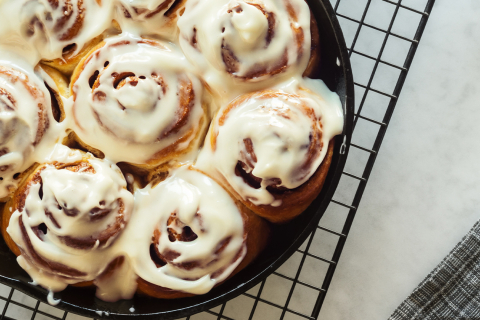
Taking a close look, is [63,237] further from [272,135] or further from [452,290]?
[452,290]

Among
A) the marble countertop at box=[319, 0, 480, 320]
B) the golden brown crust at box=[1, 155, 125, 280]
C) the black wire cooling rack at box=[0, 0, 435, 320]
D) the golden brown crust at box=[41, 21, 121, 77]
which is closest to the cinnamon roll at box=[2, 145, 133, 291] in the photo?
the golden brown crust at box=[1, 155, 125, 280]

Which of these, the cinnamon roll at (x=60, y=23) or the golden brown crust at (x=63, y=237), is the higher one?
the cinnamon roll at (x=60, y=23)

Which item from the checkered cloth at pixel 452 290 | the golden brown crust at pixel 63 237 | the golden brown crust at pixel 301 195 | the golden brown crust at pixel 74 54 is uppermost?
the golden brown crust at pixel 74 54

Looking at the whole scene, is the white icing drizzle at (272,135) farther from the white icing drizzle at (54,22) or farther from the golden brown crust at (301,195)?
the white icing drizzle at (54,22)

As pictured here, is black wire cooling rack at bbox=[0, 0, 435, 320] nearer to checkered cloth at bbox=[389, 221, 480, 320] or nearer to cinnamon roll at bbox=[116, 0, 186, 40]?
checkered cloth at bbox=[389, 221, 480, 320]

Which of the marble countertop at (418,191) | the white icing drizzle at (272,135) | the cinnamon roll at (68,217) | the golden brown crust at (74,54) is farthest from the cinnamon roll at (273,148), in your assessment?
the marble countertop at (418,191)

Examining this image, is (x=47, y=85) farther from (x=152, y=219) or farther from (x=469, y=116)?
(x=469, y=116)

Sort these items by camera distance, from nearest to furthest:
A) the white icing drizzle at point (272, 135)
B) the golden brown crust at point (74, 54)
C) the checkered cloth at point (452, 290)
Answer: the white icing drizzle at point (272, 135), the golden brown crust at point (74, 54), the checkered cloth at point (452, 290)
